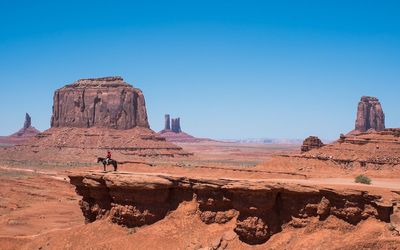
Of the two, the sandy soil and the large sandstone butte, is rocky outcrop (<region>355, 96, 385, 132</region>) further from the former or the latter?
the sandy soil

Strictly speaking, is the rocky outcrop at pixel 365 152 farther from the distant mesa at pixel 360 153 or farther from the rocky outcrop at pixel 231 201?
the rocky outcrop at pixel 231 201

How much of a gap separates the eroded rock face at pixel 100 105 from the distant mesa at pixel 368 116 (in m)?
51.2

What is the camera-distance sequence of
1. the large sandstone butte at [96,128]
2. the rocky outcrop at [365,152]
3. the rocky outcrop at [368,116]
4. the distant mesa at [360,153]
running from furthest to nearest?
the rocky outcrop at [368,116], the large sandstone butte at [96,128], the distant mesa at [360,153], the rocky outcrop at [365,152]

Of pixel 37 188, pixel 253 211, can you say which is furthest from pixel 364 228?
pixel 37 188

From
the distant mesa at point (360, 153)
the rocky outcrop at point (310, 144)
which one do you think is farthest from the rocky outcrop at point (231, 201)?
the rocky outcrop at point (310, 144)

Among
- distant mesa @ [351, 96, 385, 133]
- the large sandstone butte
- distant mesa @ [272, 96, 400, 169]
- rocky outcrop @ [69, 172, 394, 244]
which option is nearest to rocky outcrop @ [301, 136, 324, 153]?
distant mesa @ [272, 96, 400, 169]

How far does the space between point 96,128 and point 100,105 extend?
18.1 feet

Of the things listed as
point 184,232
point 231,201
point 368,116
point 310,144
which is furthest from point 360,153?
point 368,116

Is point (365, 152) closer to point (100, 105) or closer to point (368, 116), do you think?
point (368, 116)

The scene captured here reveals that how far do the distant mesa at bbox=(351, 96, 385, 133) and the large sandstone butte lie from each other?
4247 centimetres

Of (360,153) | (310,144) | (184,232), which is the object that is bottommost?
(184,232)

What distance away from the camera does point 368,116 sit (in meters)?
125

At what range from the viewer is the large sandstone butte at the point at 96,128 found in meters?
108

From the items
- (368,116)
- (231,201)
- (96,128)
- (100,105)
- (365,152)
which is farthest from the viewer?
(368,116)
